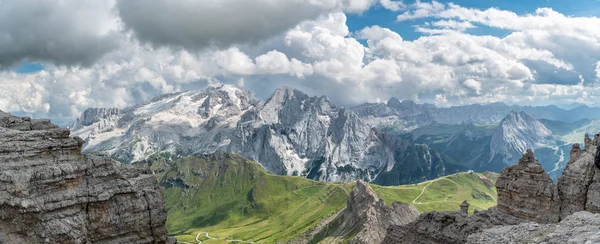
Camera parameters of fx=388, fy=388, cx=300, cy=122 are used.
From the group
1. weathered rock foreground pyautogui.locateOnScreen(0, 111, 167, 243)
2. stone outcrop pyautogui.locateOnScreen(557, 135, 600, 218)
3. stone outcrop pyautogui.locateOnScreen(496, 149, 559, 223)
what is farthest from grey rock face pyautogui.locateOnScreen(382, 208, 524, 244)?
weathered rock foreground pyautogui.locateOnScreen(0, 111, 167, 243)

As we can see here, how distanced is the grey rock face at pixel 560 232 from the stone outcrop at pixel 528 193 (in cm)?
4261

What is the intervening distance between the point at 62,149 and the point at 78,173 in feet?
12.5

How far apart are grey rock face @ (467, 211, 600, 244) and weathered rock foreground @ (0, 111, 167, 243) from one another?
45.7 metres

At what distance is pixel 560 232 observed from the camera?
2928cm

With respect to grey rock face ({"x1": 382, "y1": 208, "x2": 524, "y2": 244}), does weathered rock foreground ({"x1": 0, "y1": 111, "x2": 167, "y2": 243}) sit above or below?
above

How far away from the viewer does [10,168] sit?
152ft

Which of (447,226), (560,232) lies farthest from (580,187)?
(560,232)

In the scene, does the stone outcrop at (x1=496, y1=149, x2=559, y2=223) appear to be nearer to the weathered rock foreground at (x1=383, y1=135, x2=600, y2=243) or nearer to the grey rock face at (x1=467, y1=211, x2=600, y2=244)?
the weathered rock foreground at (x1=383, y1=135, x2=600, y2=243)

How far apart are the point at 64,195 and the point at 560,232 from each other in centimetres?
5402

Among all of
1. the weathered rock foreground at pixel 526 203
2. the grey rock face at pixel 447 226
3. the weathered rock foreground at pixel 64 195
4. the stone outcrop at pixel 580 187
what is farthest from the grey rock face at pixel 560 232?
the weathered rock foreground at pixel 64 195

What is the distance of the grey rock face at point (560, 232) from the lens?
88.1 feet

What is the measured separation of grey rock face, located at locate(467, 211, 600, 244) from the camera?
26.8m

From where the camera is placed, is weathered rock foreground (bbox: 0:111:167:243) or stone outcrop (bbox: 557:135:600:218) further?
stone outcrop (bbox: 557:135:600:218)

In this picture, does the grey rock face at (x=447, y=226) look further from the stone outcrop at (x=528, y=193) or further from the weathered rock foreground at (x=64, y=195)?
the weathered rock foreground at (x=64, y=195)
